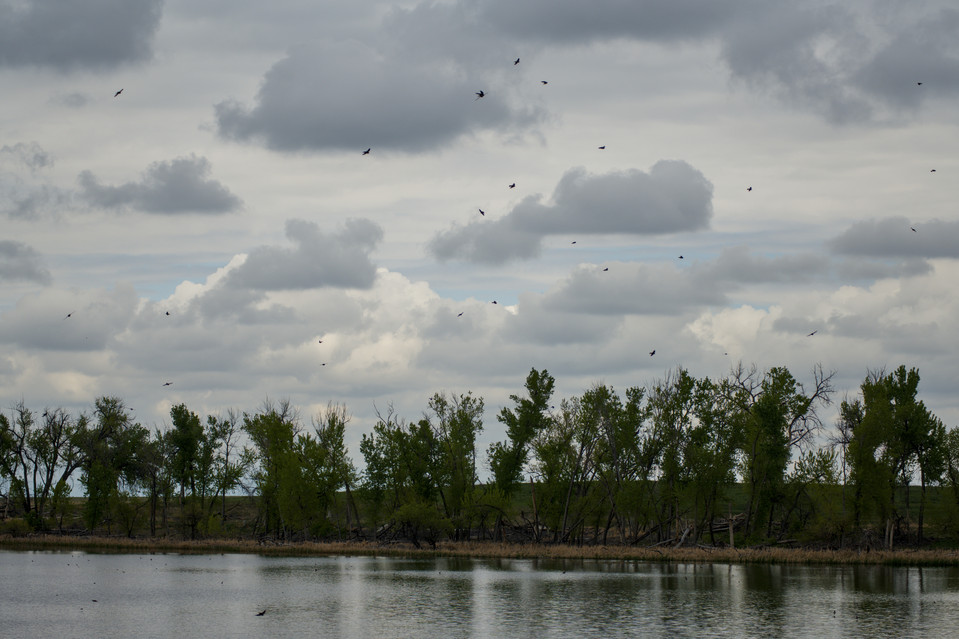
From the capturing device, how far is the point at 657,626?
41531mm

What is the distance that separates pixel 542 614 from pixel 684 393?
1908 inches

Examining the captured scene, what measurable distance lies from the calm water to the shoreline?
3.63 meters

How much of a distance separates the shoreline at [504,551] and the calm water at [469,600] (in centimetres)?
363

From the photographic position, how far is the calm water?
1601 inches

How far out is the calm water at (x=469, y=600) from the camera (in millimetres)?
40656

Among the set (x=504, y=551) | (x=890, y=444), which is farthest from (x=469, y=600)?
(x=890, y=444)

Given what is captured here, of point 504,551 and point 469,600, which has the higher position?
point 469,600

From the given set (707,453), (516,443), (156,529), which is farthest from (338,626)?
(156,529)

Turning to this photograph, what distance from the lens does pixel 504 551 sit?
85750 millimetres

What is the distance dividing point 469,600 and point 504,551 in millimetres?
35869

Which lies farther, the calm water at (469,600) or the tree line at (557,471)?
the tree line at (557,471)

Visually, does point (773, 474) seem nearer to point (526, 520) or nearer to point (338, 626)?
point (526, 520)

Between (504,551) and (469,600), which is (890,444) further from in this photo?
(469,600)

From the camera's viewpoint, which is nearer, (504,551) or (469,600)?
(469,600)
